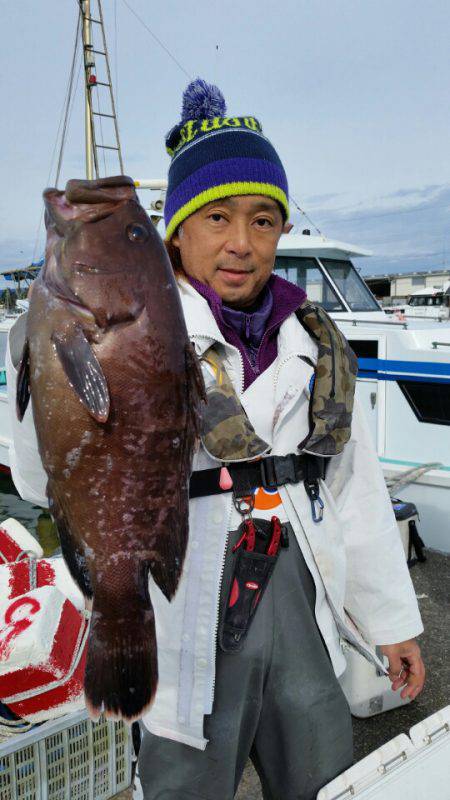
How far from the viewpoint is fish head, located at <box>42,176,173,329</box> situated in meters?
1.29

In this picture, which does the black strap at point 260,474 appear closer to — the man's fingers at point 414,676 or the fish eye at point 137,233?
the fish eye at point 137,233

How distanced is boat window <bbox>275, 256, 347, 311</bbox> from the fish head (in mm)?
7726

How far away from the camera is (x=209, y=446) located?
1.65 m

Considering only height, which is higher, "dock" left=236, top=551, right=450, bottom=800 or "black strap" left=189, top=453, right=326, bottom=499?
"black strap" left=189, top=453, right=326, bottom=499

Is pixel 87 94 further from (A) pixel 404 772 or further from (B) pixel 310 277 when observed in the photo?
(A) pixel 404 772

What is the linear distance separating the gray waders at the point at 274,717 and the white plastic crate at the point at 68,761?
29.6 inches

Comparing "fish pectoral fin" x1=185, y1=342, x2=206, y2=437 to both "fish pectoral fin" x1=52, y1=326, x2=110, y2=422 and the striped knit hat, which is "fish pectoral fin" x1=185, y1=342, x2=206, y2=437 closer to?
"fish pectoral fin" x1=52, y1=326, x2=110, y2=422

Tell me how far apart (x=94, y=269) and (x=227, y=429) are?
59 centimetres

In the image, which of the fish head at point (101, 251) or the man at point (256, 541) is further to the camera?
the man at point (256, 541)

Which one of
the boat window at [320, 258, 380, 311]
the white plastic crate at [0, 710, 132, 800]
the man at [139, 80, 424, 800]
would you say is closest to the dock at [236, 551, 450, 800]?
the white plastic crate at [0, 710, 132, 800]

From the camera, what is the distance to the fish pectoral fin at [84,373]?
1.24m

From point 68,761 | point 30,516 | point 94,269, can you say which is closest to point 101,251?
point 94,269

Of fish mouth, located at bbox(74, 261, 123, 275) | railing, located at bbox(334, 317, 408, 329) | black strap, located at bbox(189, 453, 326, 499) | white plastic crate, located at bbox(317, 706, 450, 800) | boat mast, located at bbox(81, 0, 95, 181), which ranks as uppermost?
boat mast, located at bbox(81, 0, 95, 181)

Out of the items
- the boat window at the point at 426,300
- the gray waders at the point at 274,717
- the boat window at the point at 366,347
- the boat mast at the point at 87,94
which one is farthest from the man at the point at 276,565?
the boat window at the point at 426,300
